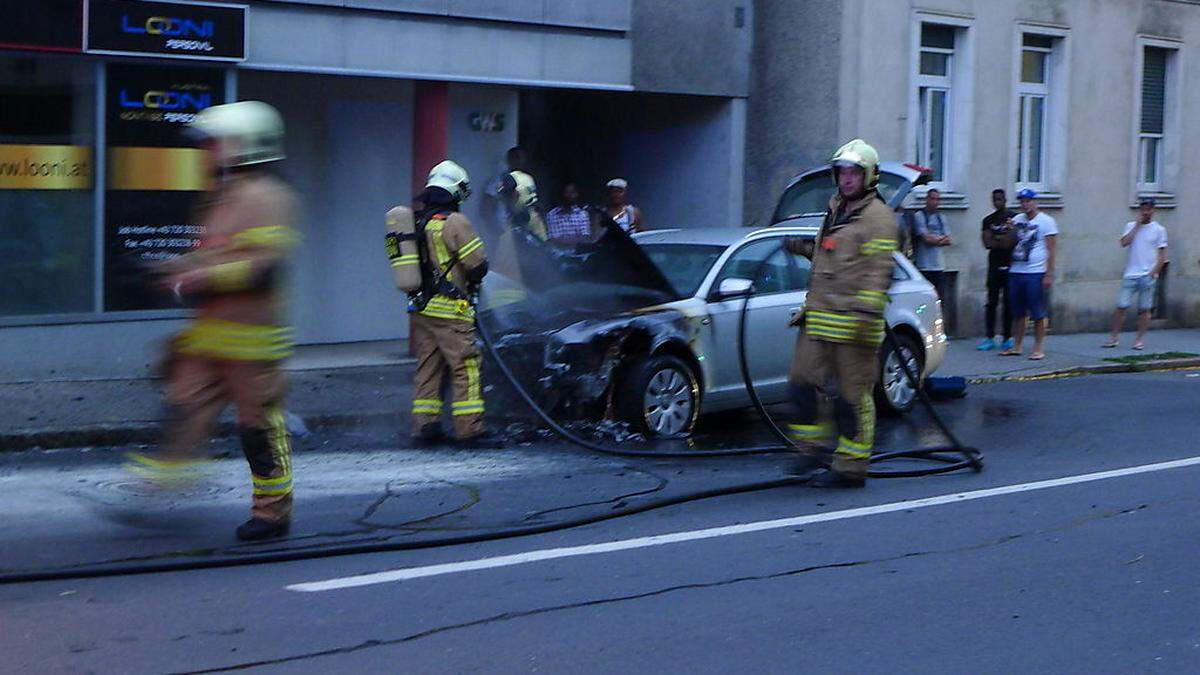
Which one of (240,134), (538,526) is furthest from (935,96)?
(240,134)

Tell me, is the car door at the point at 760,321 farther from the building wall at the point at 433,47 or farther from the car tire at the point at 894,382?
the building wall at the point at 433,47

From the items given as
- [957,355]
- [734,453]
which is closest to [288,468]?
[734,453]

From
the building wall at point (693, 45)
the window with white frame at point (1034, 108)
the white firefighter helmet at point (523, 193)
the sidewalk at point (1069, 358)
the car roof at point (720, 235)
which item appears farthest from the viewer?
the window with white frame at point (1034, 108)

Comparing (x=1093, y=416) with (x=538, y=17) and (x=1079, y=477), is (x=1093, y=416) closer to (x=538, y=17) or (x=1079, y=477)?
(x=1079, y=477)

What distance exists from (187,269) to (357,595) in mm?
1581

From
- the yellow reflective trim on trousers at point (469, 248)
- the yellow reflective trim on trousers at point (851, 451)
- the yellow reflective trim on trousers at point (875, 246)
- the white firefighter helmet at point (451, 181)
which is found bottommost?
the yellow reflective trim on trousers at point (851, 451)

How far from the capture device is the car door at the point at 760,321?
35.4 ft

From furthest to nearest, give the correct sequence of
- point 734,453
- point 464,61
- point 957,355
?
point 957,355, point 464,61, point 734,453

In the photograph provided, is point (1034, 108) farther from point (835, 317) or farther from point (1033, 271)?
point (835, 317)

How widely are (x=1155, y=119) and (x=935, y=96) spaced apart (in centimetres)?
454

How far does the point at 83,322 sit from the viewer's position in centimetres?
1216

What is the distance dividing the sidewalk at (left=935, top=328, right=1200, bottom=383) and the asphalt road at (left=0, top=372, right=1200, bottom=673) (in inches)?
219

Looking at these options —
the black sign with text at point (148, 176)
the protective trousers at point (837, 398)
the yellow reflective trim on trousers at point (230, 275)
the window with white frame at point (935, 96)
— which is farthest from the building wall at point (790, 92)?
the yellow reflective trim on trousers at point (230, 275)

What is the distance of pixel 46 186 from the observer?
12.1 metres
